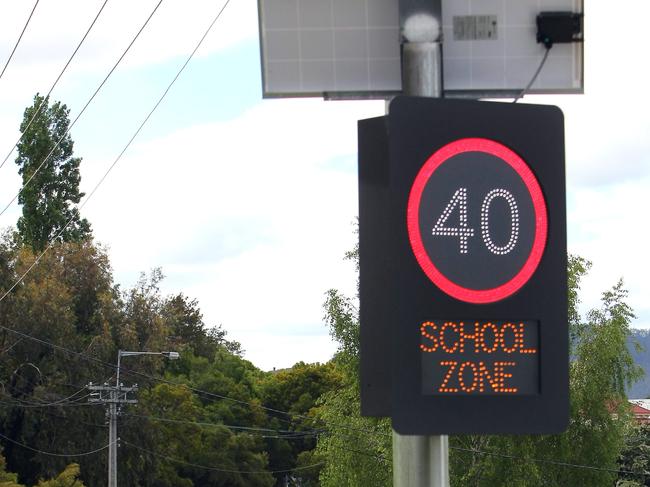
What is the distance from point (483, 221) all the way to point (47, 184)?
68115mm

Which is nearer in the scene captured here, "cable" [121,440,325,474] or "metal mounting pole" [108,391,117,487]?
"metal mounting pole" [108,391,117,487]

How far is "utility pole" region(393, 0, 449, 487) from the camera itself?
14.3 ft

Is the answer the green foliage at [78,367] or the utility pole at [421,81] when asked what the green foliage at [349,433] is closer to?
the green foliage at [78,367]

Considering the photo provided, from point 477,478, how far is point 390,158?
118ft

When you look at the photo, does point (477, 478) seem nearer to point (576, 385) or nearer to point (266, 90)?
point (576, 385)

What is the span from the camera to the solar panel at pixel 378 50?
4.68 metres

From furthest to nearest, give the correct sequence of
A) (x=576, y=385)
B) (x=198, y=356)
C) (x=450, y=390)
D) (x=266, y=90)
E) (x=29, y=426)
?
1. (x=198, y=356)
2. (x=29, y=426)
3. (x=576, y=385)
4. (x=266, y=90)
5. (x=450, y=390)

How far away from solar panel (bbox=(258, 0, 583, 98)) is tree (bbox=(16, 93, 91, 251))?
213ft

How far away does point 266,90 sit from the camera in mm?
4801

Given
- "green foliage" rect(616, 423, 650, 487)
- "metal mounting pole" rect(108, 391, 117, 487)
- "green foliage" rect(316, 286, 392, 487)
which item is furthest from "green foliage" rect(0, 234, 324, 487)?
"green foliage" rect(616, 423, 650, 487)

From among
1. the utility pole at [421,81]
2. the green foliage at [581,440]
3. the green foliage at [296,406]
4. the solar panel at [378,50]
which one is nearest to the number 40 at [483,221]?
the utility pole at [421,81]

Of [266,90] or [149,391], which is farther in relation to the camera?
[149,391]

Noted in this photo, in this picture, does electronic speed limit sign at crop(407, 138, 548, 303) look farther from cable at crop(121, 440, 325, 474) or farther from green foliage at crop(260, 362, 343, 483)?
green foliage at crop(260, 362, 343, 483)

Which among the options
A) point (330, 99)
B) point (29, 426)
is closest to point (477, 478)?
point (29, 426)
